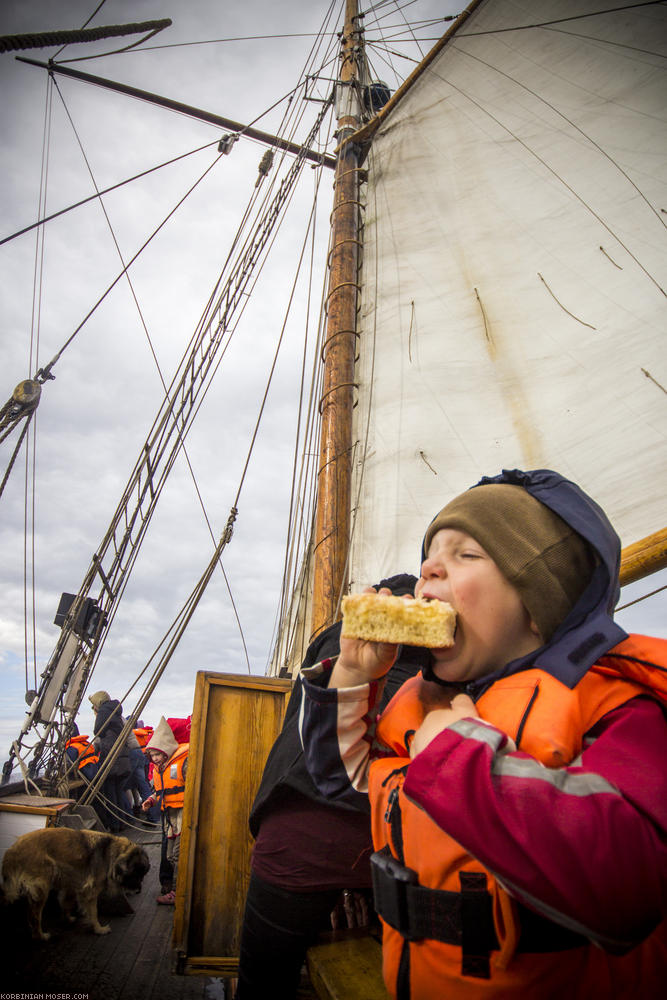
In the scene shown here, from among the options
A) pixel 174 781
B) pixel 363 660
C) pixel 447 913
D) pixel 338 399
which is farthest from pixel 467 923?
pixel 174 781

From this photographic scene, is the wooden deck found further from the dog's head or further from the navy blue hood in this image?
the navy blue hood

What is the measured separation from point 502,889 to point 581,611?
48 cm

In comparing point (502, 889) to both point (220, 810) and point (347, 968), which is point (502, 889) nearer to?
point (347, 968)

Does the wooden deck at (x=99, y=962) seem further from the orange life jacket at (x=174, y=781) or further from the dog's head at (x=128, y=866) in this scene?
the orange life jacket at (x=174, y=781)

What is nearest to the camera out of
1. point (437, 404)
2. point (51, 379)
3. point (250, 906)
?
point (250, 906)

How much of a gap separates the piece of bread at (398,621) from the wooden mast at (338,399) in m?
1.78

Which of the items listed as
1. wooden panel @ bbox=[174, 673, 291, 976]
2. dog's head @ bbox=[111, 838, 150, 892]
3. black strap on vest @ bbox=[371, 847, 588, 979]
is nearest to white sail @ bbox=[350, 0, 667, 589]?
wooden panel @ bbox=[174, 673, 291, 976]

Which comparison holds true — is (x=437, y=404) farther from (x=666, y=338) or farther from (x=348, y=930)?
(x=348, y=930)

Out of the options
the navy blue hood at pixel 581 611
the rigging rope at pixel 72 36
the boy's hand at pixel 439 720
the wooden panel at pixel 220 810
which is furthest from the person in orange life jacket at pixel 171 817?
the rigging rope at pixel 72 36

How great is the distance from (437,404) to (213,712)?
7.62 feet

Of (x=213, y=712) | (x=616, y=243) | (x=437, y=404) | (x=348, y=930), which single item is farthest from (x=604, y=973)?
(x=616, y=243)

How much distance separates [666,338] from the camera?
2.23 m

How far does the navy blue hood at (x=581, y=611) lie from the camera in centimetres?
80

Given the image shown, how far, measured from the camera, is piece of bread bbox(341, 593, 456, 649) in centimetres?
80
